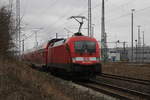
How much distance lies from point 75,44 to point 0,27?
4.76 m

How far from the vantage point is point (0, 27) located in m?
16.2

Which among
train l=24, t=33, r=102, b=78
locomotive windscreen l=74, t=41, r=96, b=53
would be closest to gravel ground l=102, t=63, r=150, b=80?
train l=24, t=33, r=102, b=78

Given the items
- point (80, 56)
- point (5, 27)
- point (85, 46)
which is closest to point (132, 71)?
point (85, 46)

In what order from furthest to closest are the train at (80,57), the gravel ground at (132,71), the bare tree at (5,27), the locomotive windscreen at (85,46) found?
the gravel ground at (132,71), the locomotive windscreen at (85,46), the train at (80,57), the bare tree at (5,27)

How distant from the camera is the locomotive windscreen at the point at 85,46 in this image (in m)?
18.0

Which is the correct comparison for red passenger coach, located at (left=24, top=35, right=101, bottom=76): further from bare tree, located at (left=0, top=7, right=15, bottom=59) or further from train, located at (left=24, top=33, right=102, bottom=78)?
bare tree, located at (left=0, top=7, right=15, bottom=59)

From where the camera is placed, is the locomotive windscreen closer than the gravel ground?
Yes

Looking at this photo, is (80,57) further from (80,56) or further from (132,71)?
(132,71)

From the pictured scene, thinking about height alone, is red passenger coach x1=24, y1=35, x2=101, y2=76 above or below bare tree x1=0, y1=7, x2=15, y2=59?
below

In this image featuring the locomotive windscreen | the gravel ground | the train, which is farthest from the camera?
the gravel ground

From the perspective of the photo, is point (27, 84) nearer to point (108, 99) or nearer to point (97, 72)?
point (108, 99)

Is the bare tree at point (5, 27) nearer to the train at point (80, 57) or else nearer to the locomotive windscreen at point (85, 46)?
the train at point (80, 57)

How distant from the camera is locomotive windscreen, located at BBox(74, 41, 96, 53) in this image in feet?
59.0

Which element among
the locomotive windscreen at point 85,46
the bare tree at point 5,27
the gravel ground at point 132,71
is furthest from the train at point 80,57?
the gravel ground at point 132,71
